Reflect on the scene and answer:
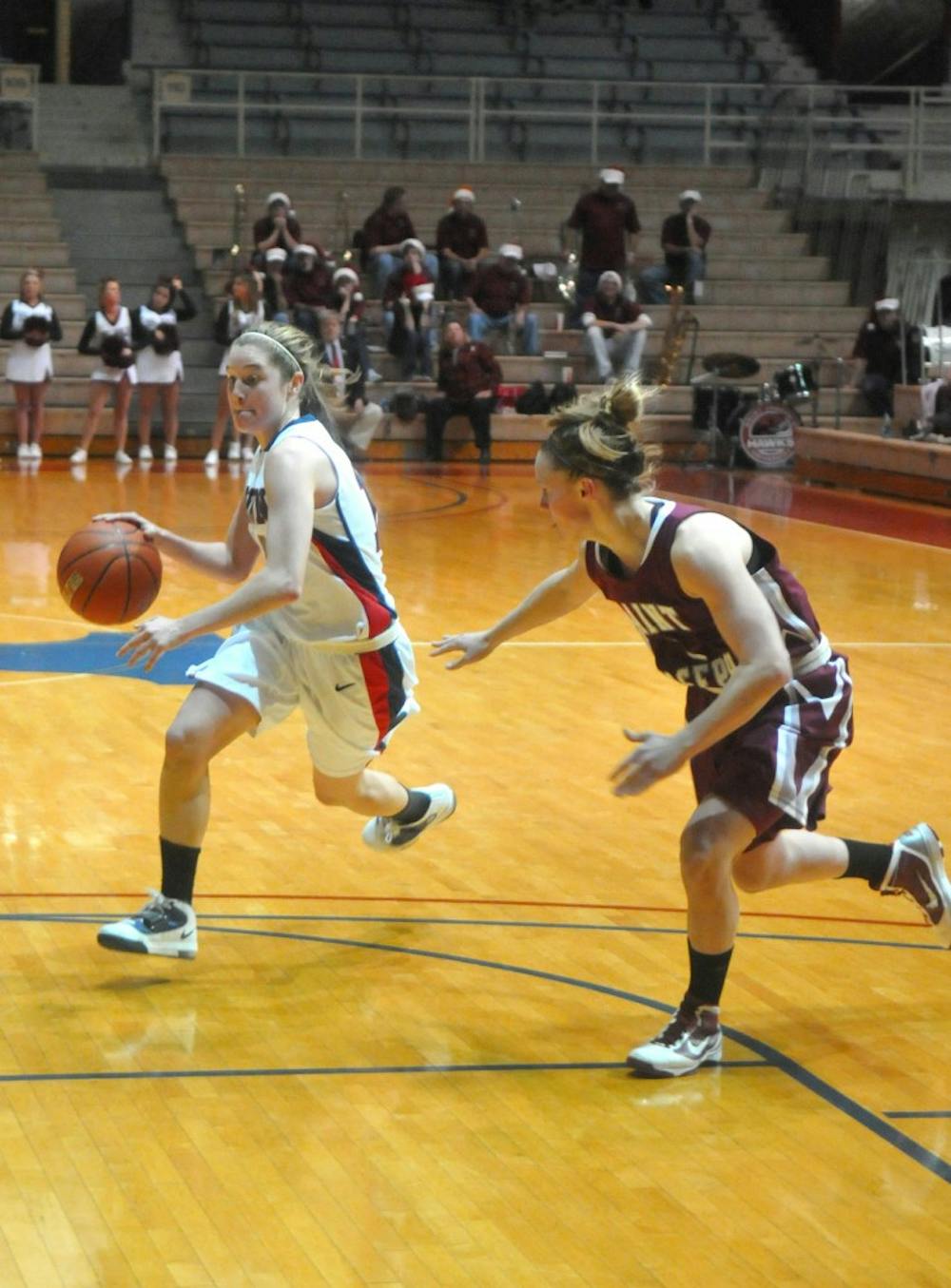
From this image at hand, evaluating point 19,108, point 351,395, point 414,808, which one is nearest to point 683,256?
point 351,395

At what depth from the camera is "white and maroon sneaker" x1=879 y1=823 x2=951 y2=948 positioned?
4609 millimetres

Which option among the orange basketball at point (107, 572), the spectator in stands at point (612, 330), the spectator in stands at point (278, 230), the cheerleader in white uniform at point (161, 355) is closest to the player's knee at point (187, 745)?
the orange basketball at point (107, 572)

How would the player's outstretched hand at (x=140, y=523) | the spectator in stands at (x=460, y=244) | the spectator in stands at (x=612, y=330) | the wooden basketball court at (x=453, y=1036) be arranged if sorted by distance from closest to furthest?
the wooden basketball court at (x=453, y=1036), the player's outstretched hand at (x=140, y=523), the spectator in stands at (x=612, y=330), the spectator in stands at (x=460, y=244)

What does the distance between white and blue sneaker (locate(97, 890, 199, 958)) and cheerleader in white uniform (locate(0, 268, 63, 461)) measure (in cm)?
1235

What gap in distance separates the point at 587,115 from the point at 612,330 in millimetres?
3756

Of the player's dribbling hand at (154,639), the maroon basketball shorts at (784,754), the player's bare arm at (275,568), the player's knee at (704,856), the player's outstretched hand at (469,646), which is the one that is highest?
the player's bare arm at (275,568)

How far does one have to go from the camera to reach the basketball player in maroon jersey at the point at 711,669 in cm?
390

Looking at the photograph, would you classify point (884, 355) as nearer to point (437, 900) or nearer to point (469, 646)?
point (437, 900)

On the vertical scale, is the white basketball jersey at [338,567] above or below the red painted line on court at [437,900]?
above

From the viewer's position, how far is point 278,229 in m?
18.3

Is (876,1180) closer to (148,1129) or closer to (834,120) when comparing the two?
(148,1129)

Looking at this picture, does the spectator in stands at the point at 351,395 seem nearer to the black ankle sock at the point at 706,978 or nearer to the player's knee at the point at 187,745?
the player's knee at the point at 187,745

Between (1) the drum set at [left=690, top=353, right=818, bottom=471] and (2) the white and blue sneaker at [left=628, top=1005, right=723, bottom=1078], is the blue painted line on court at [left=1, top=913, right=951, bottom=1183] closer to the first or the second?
(2) the white and blue sneaker at [left=628, top=1005, right=723, bottom=1078]

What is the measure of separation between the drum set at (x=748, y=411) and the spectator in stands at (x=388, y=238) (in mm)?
2816
